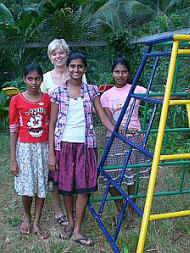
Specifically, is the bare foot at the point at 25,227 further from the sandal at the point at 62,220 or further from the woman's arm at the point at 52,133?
the woman's arm at the point at 52,133

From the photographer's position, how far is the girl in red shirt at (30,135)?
2729 mm

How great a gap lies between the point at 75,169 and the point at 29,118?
1.52ft

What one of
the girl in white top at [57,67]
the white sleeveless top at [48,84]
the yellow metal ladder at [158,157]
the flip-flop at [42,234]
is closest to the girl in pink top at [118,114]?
the white sleeveless top at [48,84]

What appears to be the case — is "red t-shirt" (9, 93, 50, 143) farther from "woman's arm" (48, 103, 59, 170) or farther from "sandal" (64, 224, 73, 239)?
"sandal" (64, 224, 73, 239)

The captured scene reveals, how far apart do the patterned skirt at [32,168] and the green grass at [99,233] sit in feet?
1.13

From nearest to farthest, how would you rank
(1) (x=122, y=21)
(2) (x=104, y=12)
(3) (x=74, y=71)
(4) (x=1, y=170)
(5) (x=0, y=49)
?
1. (3) (x=74, y=71)
2. (4) (x=1, y=170)
3. (5) (x=0, y=49)
4. (2) (x=104, y=12)
5. (1) (x=122, y=21)

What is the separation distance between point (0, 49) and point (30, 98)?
4.35m

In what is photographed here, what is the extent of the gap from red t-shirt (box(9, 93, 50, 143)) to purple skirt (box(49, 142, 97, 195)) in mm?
193

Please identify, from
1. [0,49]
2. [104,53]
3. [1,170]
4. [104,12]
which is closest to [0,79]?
[0,49]

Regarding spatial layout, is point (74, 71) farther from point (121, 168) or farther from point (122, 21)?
point (122, 21)

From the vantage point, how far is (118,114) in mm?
2959

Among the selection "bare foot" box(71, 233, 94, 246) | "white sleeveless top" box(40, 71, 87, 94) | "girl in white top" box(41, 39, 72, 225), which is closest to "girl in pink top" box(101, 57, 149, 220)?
"white sleeveless top" box(40, 71, 87, 94)

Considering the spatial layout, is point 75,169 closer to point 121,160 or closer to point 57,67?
point 121,160

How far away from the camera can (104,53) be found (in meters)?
7.25
